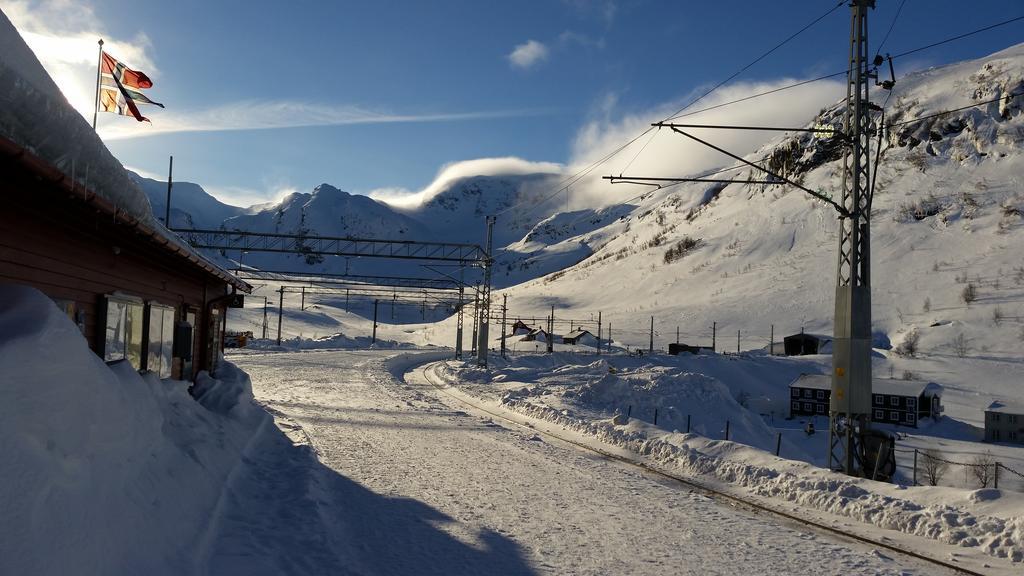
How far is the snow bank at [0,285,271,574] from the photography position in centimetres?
488

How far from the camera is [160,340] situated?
1358 cm

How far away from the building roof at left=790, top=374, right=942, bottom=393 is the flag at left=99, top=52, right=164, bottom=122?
42.9 meters

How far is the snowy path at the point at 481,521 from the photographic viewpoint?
770cm

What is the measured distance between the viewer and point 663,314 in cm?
9119

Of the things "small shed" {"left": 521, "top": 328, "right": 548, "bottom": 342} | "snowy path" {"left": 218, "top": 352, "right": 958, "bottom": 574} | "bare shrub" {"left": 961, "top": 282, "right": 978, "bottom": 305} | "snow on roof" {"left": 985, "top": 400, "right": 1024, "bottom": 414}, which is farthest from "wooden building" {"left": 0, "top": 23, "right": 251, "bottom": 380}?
"bare shrub" {"left": 961, "top": 282, "right": 978, "bottom": 305}

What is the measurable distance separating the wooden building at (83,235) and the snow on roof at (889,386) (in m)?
42.3

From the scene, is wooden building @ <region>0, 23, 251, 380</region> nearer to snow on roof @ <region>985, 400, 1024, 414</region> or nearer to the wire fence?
the wire fence

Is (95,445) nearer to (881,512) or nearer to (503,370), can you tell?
(881,512)

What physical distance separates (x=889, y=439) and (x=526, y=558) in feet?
31.4

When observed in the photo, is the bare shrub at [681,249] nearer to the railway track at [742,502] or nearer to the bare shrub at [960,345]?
the bare shrub at [960,345]

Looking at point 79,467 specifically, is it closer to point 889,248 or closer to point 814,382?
point 814,382

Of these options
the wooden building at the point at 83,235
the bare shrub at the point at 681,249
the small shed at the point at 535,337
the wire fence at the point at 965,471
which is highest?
the bare shrub at the point at 681,249

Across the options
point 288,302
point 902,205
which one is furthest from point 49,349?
point 288,302

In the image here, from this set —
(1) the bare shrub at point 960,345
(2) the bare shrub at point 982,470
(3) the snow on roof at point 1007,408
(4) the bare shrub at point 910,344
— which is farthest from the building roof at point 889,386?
(1) the bare shrub at point 960,345
